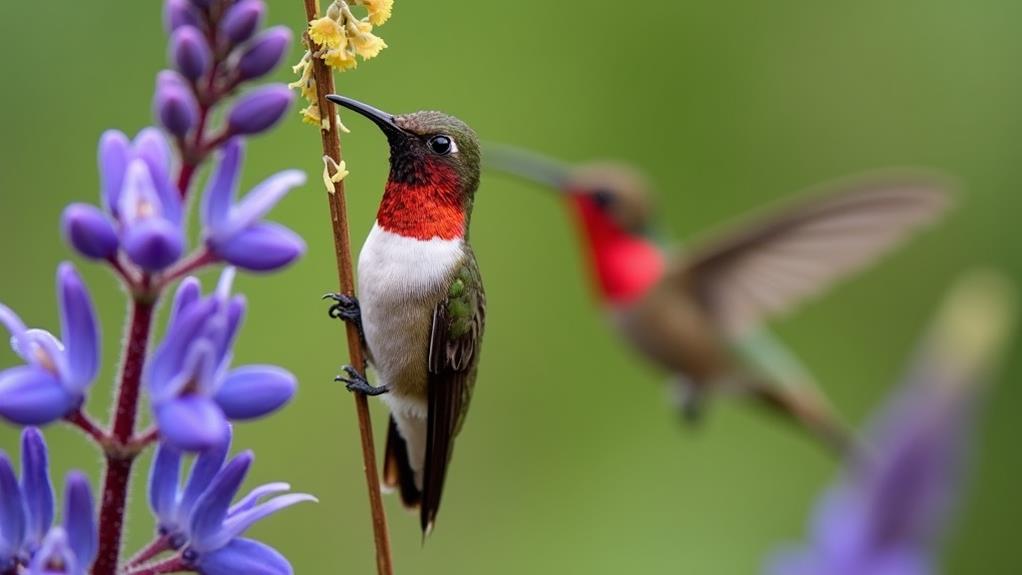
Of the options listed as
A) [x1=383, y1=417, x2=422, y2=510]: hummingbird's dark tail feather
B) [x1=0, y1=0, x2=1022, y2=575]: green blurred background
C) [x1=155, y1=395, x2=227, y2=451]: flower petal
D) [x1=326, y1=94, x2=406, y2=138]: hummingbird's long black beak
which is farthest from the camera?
[x1=0, y1=0, x2=1022, y2=575]: green blurred background

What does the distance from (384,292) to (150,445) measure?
112 centimetres

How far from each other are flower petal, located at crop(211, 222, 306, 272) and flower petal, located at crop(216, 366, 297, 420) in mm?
131

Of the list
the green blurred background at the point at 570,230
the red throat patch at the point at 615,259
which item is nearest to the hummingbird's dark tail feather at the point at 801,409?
the red throat patch at the point at 615,259

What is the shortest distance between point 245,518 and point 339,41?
0.68 metres

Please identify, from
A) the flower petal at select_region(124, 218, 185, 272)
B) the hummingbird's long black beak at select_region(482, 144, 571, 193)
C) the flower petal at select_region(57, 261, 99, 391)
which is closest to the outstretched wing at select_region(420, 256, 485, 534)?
the flower petal at select_region(57, 261, 99, 391)

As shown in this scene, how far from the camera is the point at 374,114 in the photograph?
2.53 meters

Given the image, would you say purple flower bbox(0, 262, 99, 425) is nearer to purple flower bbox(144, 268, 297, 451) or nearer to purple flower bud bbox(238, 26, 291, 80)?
purple flower bbox(144, 268, 297, 451)

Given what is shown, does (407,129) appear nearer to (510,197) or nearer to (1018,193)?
(510,197)

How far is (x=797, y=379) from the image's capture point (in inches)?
238

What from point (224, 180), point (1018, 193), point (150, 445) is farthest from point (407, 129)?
point (1018, 193)

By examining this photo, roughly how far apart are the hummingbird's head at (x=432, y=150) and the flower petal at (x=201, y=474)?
955 mm

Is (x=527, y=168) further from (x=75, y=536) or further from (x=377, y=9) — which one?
(x=75, y=536)

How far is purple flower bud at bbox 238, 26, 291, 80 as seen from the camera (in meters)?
1.77

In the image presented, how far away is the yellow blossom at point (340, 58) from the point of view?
2.01 metres
